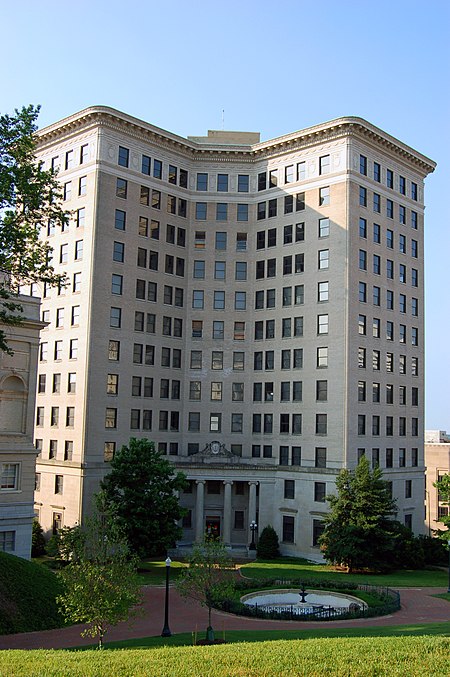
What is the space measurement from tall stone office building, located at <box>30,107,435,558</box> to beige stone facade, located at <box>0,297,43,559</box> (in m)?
12.3

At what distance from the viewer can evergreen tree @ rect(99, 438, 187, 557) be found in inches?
1908

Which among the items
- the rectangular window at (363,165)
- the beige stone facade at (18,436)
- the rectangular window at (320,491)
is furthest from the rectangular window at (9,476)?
the rectangular window at (363,165)

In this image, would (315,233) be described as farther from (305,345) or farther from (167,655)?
(167,655)

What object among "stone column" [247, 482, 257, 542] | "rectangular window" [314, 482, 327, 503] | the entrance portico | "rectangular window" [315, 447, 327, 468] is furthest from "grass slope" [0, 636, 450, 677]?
"stone column" [247, 482, 257, 542]

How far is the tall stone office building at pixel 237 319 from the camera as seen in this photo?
199ft

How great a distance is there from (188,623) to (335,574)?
19488mm

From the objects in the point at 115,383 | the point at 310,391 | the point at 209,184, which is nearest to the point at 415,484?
the point at 310,391

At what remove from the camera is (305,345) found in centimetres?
6353

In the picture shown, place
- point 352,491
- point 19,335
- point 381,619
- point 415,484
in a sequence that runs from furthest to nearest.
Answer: point 415,484 < point 352,491 < point 19,335 < point 381,619

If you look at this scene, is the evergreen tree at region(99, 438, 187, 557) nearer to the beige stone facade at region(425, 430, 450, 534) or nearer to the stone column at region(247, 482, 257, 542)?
the stone column at region(247, 482, 257, 542)

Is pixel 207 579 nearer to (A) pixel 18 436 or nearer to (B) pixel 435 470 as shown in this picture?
(A) pixel 18 436

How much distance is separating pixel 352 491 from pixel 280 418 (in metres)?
12.4

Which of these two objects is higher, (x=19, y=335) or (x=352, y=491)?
(x=19, y=335)

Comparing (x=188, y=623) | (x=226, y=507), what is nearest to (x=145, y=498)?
(x=226, y=507)
